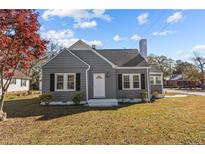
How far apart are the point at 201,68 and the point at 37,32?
34.9m

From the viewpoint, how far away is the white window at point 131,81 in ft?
47.0

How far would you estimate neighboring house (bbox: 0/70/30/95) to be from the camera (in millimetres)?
27356

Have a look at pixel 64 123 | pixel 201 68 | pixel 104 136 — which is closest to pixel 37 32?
pixel 64 123

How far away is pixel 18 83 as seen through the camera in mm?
29344

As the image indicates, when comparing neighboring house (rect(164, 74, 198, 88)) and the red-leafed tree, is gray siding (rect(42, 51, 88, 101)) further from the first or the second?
neighboring house (rect(164, 74, 198, 88))

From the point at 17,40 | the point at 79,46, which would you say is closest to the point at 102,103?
the point at 79,46

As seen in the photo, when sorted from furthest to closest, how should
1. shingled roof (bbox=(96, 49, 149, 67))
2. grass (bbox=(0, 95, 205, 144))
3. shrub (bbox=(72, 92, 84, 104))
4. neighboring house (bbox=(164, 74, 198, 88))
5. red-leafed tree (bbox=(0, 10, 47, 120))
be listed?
neighboring house (bbox=(164, 74, 198, 88)) → shingled roof (bbox=(96, 49, 149, 67)) → shrub (bbox=(72, 92, 84, 104)) → red-leafed tree (bbox=(0, 10, 47, 120)) → grass (bbox=(0, 95, 205, 144))

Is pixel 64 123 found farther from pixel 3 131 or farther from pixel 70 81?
pixel 70 81

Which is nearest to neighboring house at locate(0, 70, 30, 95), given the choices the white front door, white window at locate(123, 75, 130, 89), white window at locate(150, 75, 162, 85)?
the white front door

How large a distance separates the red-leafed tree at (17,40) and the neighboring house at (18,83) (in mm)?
19399

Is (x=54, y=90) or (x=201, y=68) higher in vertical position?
(x=201, y=68)

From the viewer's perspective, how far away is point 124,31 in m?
12.8

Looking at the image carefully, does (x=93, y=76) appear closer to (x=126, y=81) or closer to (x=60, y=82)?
(x=60, y=82)

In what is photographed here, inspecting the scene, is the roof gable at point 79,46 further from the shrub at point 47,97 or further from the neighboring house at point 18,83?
the neighboring house at point 18,83
